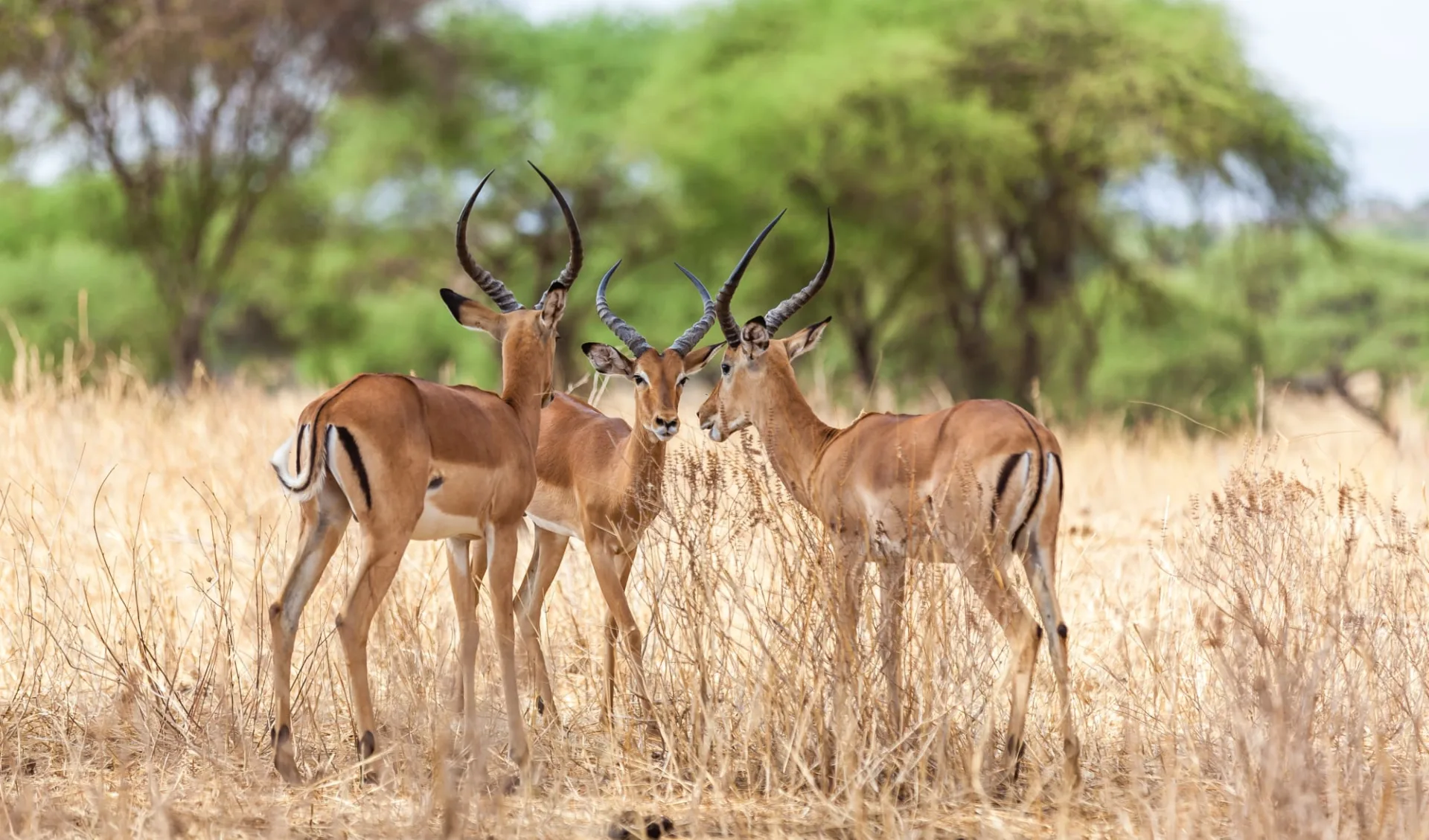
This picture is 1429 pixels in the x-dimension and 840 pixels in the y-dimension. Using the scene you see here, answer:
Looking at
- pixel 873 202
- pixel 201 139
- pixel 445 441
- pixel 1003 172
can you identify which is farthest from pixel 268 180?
pixel 445 441

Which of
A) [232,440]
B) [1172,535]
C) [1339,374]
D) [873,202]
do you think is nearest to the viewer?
[1172,535]

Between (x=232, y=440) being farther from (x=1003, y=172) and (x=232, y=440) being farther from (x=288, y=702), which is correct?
(x=1003, y=172)

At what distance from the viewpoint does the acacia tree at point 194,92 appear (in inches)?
703

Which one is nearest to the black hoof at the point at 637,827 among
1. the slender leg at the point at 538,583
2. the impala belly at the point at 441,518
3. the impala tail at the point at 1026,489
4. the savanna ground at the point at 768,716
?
the savanna ground at the point at 768,716

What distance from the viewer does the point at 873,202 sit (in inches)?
748

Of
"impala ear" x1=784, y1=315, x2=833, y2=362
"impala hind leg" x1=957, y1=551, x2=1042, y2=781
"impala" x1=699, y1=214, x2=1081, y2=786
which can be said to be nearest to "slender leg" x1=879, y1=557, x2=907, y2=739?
"impala" x1=699, y1=214, x2=1081, y2=786

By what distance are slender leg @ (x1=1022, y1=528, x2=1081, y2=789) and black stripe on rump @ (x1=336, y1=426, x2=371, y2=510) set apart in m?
1.87

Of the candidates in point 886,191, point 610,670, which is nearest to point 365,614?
point 610,670

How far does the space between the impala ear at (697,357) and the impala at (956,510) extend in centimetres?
12

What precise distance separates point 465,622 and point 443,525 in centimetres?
31

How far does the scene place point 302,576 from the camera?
4098 mm

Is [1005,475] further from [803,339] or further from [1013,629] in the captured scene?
[803,339]

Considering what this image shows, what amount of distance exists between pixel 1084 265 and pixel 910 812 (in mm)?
19039

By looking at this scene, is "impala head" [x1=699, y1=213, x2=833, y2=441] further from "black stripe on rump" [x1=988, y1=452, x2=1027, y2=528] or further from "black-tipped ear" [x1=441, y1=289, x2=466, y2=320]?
"black stripe on rump" [x1=988, y1=452, x2=1027, y2=528]
